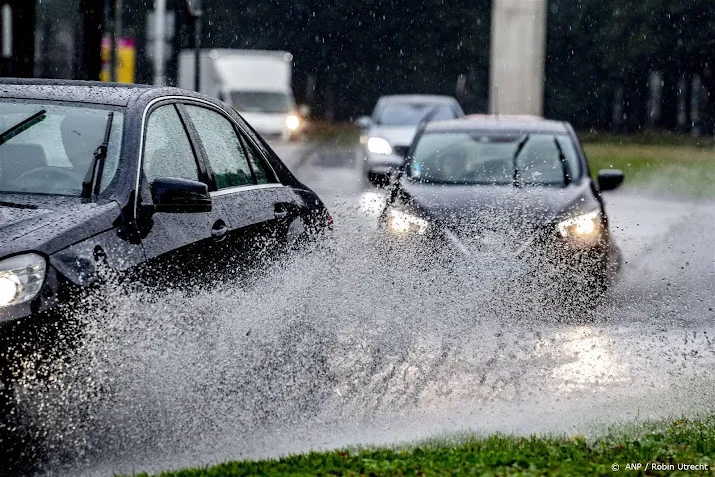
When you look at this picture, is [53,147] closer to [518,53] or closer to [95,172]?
[95,172]

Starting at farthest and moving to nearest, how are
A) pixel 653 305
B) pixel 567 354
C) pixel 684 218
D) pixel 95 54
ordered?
1. pixel 684 218
2. pixel 95 54
3. pixel 653 305
4. pixel 567 354

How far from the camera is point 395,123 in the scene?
28.8 metres

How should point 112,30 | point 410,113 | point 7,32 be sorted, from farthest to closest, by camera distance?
point 410,113 < point 112,30 < point 7,32

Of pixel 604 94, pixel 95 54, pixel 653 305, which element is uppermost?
pixel 95 54

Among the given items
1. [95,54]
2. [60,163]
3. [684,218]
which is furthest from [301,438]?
[684,218]

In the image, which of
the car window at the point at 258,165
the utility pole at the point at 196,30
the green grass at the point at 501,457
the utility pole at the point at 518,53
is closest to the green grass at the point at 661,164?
the utility pole at the point at 518,53

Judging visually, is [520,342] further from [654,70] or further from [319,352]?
[654,70]

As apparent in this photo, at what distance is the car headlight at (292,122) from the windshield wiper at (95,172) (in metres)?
38.4

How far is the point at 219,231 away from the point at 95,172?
28.6 inches

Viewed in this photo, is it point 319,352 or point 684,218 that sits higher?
point 319,352

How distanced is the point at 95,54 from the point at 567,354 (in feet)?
32.7

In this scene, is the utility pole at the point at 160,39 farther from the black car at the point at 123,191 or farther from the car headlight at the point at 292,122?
the black car at the point at 123,191

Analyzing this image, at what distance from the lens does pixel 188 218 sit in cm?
653

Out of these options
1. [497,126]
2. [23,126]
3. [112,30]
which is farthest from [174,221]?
A: [112,30]
